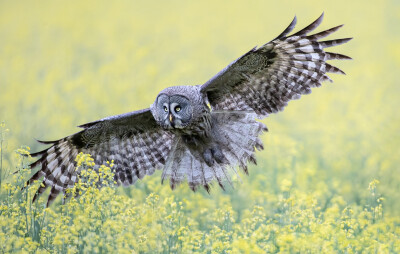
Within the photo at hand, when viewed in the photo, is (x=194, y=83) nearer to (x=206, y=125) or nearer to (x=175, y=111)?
(x=206, y=125)

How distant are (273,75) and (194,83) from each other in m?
6.80

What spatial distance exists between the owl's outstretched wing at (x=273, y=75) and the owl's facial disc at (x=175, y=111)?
309 millimetres

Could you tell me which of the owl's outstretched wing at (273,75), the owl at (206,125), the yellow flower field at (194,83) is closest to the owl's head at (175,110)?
the owl at (206,125)

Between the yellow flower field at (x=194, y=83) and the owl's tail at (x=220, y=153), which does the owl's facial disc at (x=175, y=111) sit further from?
the yellow flower field at (x=194, y=83)

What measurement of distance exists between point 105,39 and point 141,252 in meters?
12.2

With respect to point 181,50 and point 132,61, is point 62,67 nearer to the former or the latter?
point 132,61

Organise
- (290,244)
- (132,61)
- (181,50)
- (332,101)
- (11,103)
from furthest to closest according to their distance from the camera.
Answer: (181,50) < (132,61) < (332,101) < (11,103) < (290,244)

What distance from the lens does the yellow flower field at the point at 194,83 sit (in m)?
5.38

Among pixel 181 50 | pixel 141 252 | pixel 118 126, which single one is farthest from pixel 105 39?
pixel 141 252

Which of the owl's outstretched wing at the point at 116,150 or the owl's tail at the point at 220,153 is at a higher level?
the owl's outstretched wing at the point at 116,150

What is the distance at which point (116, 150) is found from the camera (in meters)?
7.45

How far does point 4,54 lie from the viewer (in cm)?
1523

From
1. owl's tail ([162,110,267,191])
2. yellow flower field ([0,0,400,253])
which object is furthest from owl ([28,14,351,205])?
yellow flower field ([0,0,400,253])

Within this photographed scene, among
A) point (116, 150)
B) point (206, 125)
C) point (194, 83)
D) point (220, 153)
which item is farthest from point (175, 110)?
point (194, 83)
